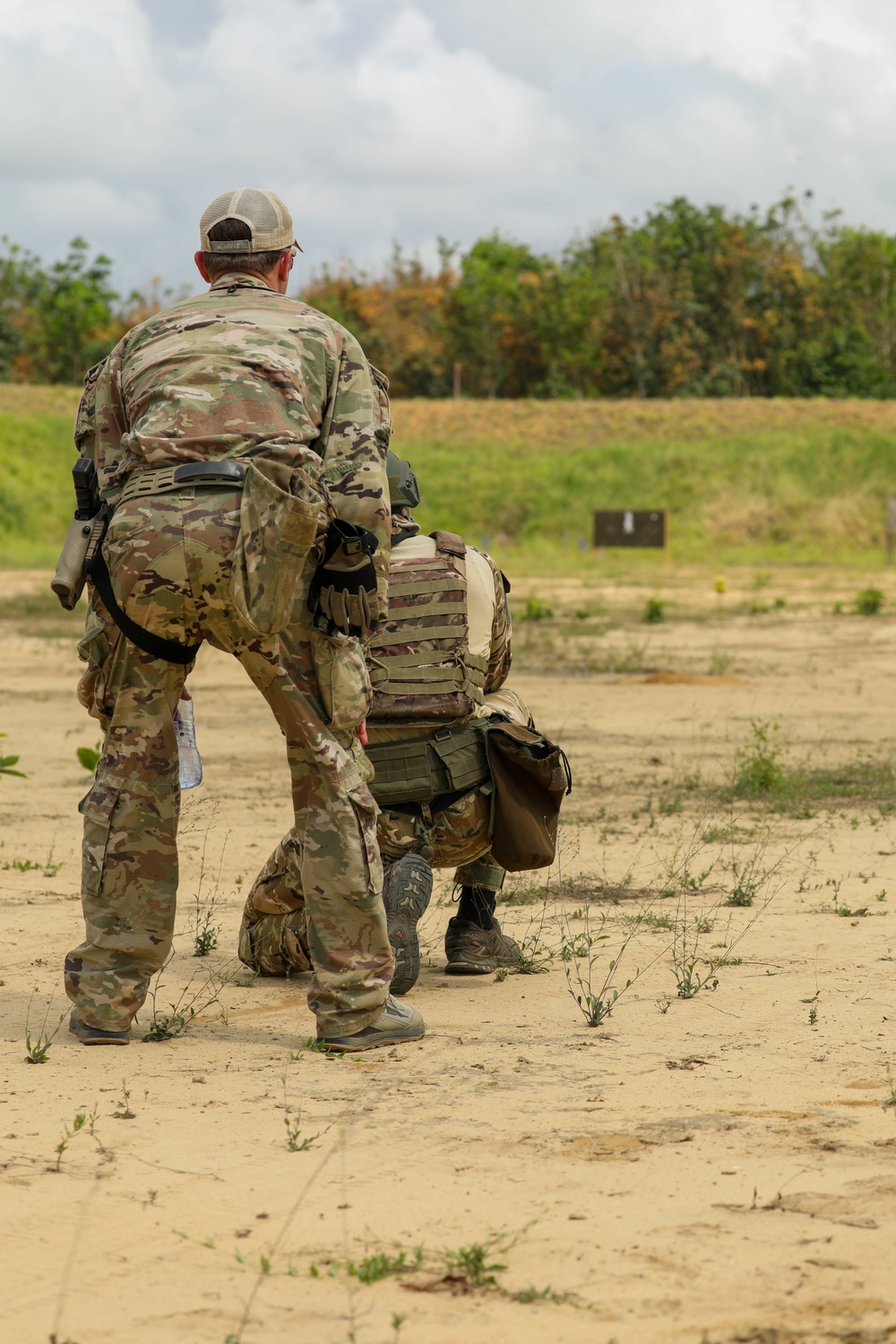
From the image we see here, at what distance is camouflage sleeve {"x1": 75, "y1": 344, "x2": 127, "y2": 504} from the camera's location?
11.4ft

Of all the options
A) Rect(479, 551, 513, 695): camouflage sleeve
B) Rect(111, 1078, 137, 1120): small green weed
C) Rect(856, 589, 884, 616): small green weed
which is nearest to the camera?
Rect(111, 1078, 137, 1120): small green weed

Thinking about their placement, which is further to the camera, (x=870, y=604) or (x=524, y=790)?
(x=870, y=604)

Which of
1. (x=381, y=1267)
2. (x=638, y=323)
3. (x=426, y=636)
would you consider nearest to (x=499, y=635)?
(x=426, y=636)

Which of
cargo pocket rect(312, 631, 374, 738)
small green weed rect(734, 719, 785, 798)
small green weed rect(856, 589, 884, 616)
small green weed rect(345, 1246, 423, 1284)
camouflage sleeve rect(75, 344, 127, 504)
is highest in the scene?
camouflage sleeve rect(75, 344, 127, 504)

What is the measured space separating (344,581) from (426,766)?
0.89m

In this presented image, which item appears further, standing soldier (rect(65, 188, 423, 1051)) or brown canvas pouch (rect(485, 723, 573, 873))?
brown canvas pouch (rect(485, 723, 573, 873))

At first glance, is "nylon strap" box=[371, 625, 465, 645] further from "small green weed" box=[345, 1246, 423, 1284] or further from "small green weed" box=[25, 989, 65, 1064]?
"small green weed" box=[345, 1246, 423, 1284]

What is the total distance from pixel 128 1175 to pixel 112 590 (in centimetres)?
127

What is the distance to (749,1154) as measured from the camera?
2.77 meters

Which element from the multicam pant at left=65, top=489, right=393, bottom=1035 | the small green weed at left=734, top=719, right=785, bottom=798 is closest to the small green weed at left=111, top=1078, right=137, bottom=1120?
the multicam pant at left=65, top=489, right=393, bottom=1035

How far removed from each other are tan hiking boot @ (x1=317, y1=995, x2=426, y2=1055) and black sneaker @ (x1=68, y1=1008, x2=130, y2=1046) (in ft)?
1.51

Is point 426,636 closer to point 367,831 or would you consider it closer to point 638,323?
point 367,831

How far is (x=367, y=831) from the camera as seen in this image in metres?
3.41

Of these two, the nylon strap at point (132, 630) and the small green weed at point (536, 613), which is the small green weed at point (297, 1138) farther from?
the small green weed at point (536, 613)
